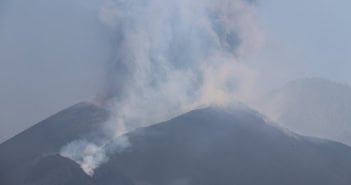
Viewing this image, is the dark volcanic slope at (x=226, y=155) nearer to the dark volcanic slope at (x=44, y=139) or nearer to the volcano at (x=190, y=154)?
the volcano at (x=190, y=154)

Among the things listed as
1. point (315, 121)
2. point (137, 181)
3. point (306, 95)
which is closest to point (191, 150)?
point (137, 181)

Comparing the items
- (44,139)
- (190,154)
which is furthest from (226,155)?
(44,139)

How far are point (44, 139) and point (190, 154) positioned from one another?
16252 mm

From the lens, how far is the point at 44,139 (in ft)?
212

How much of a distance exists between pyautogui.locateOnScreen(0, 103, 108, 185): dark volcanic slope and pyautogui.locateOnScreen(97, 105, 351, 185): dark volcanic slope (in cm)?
746

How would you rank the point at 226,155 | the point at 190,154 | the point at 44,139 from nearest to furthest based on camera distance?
the point at 190,154
the point at 226,155
the point at 44,139

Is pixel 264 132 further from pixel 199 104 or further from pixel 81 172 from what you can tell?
pixel 81 172

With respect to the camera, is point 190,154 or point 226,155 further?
point 226,155

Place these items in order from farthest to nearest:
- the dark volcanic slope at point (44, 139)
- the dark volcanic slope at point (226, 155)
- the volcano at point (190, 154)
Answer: the dark volcanic slope at point (44, 139)
the dark volcanic slope at point (226, 155)
the volcano at point (190, 154)

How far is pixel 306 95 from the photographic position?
545ft

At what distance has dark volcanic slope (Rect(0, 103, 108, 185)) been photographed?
57.2 m

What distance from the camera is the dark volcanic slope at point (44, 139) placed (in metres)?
57.2

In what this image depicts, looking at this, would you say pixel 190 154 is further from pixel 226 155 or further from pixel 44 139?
pixel 44 139

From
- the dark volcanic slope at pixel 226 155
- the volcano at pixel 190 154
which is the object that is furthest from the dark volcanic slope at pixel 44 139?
the dark volcanic slope at pixel 226 155
